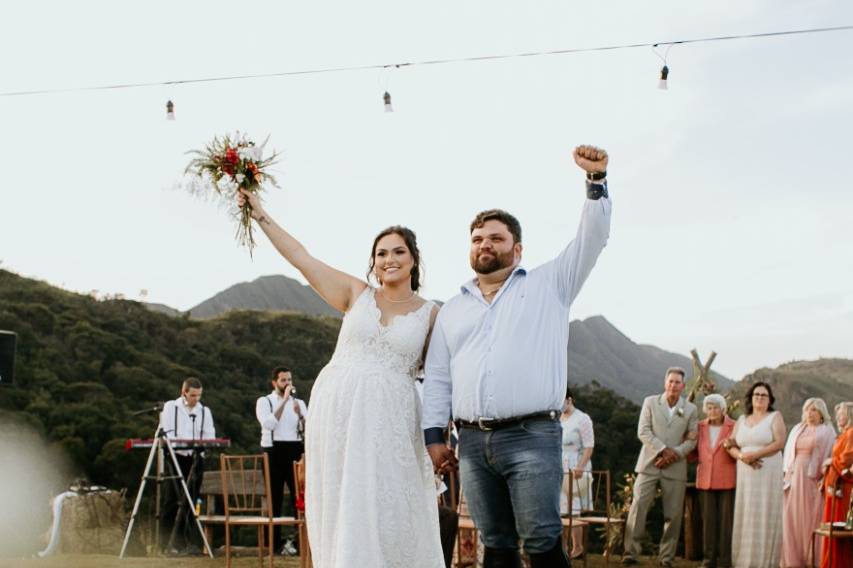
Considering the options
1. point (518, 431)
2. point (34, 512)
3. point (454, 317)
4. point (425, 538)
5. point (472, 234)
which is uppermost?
point (472, 234)

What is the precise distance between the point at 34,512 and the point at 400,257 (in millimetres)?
12531

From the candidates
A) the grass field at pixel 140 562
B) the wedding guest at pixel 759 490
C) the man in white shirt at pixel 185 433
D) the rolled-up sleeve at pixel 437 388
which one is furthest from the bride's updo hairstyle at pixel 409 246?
the man in white shirt at pixel 185 433

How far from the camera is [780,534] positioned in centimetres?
989

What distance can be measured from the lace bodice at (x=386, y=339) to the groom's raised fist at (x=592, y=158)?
1160mm

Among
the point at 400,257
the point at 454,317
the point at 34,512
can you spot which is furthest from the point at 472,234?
the point at 34,512

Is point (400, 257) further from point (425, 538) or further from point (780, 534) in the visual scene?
point (780, 534)

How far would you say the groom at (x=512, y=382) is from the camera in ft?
13.1

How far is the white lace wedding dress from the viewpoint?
15.5 ft

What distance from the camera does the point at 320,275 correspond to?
502 cm

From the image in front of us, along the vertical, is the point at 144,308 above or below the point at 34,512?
above

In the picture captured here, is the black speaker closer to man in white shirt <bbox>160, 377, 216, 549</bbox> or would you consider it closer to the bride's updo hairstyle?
man in white shirt <bbox>160, 377, 216, 549</bbox>

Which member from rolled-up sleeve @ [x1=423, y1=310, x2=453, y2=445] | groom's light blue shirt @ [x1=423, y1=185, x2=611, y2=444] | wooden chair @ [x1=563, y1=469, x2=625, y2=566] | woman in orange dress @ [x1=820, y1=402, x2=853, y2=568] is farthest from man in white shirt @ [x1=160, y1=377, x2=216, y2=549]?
groom's light blue shirt @ [x1=423, y1=185, x2=611, y2=444]

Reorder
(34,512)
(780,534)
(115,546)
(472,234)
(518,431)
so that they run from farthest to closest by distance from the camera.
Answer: (34,512)
(115,546)
(780,534)
(472,234)
(518,431)

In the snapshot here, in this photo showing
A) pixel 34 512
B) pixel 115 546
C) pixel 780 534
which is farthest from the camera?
pixel 34 512
